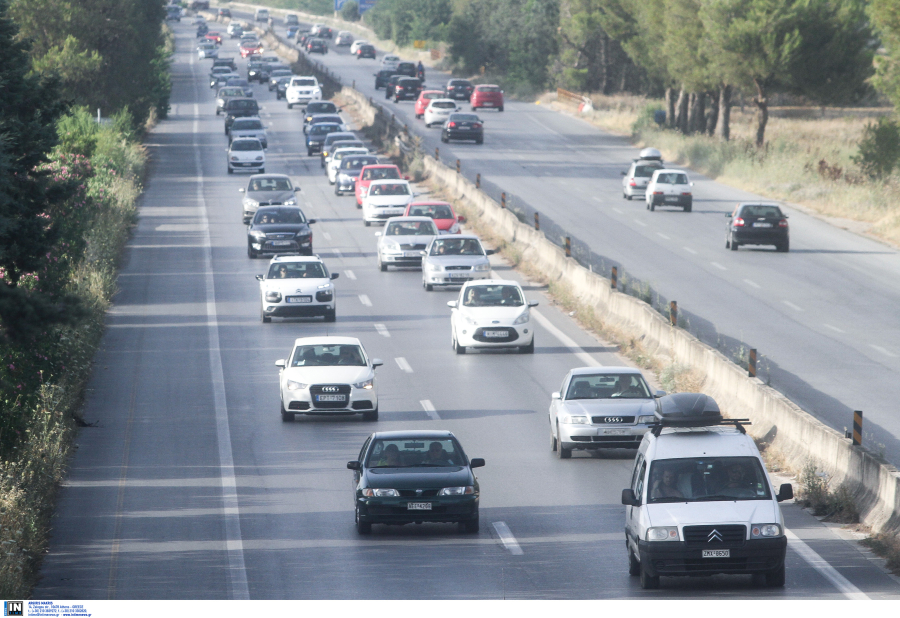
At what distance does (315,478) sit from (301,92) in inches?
2878

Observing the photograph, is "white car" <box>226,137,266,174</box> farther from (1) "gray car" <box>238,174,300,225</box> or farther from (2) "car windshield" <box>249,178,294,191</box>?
(2) "car windshield" <box>249,178,294,191</box>

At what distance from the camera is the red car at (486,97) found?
89938mm

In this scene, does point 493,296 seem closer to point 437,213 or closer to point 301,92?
point 437,213

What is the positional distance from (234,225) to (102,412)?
2674 cm

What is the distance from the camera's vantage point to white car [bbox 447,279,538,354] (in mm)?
28922

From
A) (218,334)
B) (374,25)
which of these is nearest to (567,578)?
(218,334)

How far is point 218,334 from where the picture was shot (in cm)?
3167

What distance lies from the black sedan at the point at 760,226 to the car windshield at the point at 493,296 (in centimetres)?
1513

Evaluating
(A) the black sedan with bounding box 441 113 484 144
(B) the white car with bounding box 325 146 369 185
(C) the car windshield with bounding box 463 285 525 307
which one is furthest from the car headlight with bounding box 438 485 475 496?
(A) the black sedan with bounding box 441 113 484 144

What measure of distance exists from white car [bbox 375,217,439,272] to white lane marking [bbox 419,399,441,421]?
16000 mm

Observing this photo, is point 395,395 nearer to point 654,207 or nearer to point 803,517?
point 803,517

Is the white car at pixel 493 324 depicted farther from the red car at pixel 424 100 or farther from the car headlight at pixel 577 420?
the red car at pixel 424 100

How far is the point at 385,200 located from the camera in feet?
160

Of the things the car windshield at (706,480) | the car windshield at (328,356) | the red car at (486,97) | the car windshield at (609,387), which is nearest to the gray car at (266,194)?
the car windshield at (328,356)
